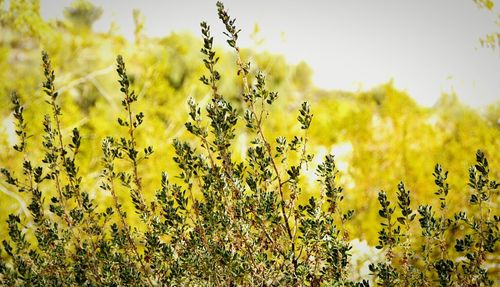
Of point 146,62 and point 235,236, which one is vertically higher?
point 146,62

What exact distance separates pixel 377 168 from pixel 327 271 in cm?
842

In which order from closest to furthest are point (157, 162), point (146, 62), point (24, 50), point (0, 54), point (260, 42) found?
point (260, 42) → point (157, 162) → point (0, 54) → point (146, 62) → point (24, 50)

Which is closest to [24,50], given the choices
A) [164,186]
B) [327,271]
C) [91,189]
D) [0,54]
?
[0,54]

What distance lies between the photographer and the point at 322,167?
8.39 feet

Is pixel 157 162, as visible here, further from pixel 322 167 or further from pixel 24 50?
pixel 24 50

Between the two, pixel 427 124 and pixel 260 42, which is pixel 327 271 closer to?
pixel 260 42

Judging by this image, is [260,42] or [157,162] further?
[157,162]

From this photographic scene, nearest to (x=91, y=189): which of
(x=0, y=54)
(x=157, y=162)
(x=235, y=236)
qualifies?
(x=157, y=162)

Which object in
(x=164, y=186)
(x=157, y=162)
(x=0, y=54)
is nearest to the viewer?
(x=164, y=186)

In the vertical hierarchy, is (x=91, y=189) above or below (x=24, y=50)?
below

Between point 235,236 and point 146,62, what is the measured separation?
13301 millimetres

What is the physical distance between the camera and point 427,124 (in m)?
10.9

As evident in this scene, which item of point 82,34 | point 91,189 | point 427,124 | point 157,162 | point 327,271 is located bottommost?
point 327,271

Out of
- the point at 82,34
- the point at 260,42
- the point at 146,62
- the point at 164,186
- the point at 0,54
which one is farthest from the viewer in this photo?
the point at 146,62
